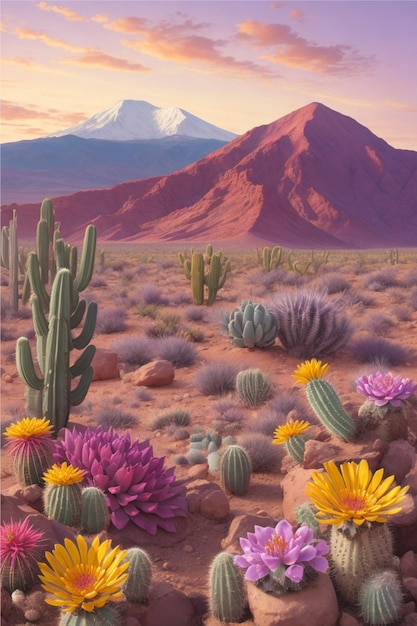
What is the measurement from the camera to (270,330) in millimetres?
11078

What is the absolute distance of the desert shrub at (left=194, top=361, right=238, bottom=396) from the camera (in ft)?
31.4

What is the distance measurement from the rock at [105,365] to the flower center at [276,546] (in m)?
7.27

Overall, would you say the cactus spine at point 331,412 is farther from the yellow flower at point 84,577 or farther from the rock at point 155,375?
the rock at point 155,375

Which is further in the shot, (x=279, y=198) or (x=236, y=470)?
(x=279, y=198)

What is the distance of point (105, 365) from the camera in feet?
34.8

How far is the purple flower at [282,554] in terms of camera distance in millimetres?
3436

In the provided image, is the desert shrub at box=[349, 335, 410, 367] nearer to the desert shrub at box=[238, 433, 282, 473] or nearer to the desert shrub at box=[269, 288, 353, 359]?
the desert shrub at box=[269, 288, 353, 359]

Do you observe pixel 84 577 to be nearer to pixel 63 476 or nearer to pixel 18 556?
pixel 18 556

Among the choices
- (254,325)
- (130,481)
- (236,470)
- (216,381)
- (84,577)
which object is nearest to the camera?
(84,577)

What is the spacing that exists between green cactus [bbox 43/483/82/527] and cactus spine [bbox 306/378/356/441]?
6.21 ft

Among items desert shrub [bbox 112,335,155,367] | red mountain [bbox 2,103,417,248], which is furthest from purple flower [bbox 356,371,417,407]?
red mountain [bbox 2,103,417,248]

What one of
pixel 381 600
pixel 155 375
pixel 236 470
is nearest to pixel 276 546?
pixel 381 600

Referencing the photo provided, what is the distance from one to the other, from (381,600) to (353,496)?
0.53 metres

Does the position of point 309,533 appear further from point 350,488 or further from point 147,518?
point 147,518
